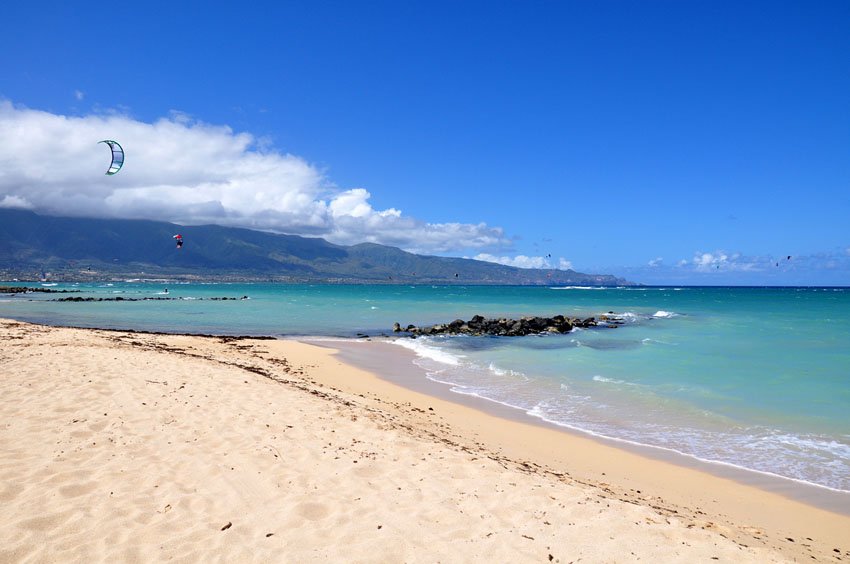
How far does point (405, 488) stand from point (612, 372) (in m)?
14.1

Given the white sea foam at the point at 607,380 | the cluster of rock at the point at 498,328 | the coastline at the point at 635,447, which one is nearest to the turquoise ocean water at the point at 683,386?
the white sea foam at the point at 607,380

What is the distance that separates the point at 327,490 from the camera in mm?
5789

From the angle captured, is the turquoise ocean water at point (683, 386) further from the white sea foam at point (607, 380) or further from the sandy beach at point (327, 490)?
the sandy beach at point (327, 490)

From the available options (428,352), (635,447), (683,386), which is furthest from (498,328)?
(635,447)

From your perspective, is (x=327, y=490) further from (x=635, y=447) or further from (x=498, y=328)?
(x=498, y=328)

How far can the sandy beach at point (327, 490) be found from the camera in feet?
15.1

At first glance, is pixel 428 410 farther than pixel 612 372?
No

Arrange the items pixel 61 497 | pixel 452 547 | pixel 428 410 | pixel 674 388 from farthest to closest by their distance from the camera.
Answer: pixel 674 388 < pixel 428 410 < pixel 61 497 < pixel 452 547

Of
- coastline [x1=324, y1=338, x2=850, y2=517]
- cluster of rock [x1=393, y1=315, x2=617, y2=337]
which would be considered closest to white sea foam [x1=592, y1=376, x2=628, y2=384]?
coastline [x1=324, y1=338, x2=850, y2=517]

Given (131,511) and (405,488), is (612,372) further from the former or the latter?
(131,511)

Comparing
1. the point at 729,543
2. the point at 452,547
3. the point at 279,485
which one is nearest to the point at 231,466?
the point at 279,485

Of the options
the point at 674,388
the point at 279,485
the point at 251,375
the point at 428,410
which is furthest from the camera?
the point at 674,388

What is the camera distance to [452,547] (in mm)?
4695

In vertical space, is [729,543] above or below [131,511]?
below
